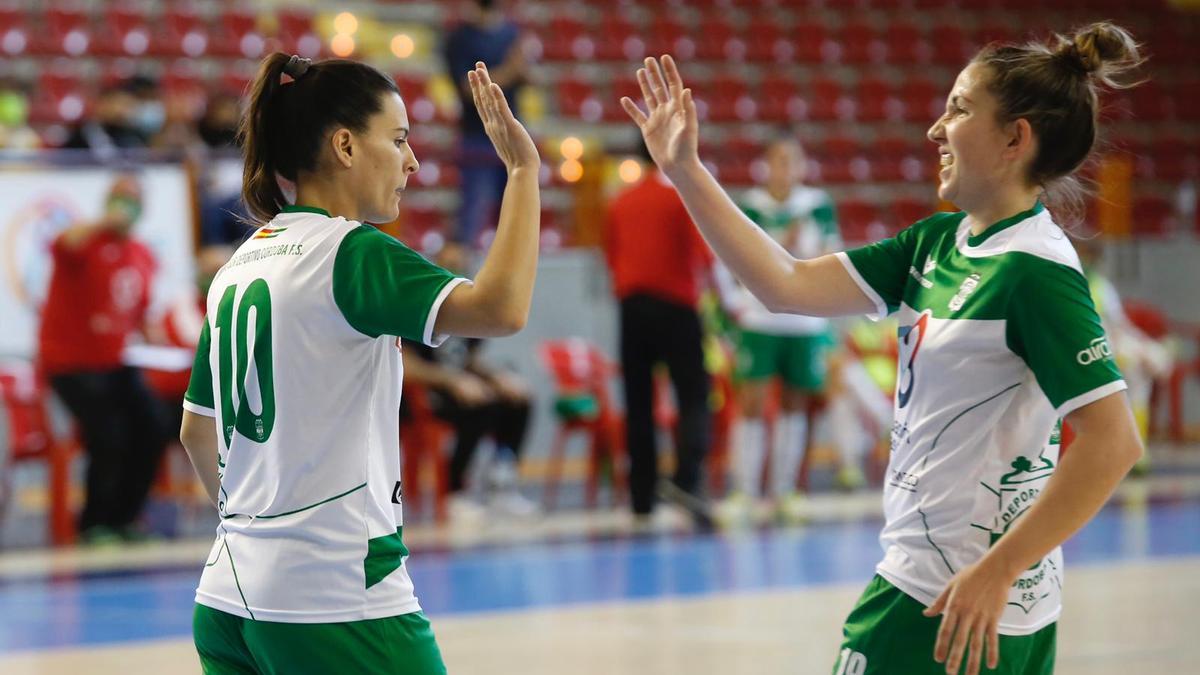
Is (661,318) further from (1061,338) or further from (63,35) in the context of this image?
(63,35)

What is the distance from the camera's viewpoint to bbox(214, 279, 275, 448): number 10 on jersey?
2.44 metres

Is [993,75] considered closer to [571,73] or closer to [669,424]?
[669,424]

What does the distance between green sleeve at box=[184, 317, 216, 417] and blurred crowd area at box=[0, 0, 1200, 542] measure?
76 cm

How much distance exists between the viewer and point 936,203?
1847 centimetres

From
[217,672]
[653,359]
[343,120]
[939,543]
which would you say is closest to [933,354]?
[939,543]

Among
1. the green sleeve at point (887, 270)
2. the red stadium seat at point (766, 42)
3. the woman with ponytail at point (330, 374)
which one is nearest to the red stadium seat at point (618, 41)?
the red stadium seat at point (766, 42)

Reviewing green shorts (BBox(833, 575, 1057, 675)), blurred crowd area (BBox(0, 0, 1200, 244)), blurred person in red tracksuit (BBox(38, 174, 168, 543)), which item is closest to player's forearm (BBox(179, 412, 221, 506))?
green shorts (BBox(833, 575, 1057, 675))

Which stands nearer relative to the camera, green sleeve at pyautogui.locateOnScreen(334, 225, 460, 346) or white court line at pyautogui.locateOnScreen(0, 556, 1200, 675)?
green sleeve at pyautogui.locateOnScreen(334, 225, 460, 346)

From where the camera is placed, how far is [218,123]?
10.6 m

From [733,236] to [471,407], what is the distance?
7.38 meters

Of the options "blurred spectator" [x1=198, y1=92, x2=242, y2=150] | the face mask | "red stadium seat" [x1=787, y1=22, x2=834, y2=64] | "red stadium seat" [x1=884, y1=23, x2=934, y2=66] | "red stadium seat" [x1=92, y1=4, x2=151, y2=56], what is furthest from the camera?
"red stadium seat" [x1=884, y1=23, x2=934, y2=66]

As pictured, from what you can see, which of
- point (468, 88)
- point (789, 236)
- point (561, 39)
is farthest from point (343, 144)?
point (561, 39)

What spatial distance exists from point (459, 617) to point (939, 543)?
4.09 metres

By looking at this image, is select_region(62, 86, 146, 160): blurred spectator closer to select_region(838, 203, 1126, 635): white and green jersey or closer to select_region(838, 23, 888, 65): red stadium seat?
select_region(838, 203, 1126, 635): white and green jersey
